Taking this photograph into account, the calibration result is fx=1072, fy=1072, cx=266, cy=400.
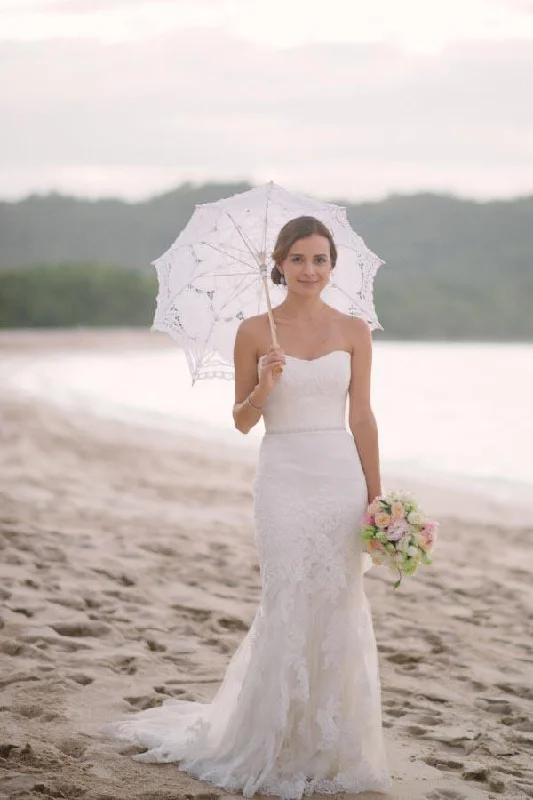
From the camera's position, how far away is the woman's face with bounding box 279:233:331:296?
160 inches

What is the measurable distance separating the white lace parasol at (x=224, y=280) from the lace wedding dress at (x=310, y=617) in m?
0.58

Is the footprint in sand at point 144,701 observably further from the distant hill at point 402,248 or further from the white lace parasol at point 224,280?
the distant hill at point 402,248

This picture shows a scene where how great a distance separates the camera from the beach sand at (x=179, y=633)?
13.8ft

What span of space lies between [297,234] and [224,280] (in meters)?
0.61

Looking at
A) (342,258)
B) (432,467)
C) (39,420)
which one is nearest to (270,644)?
(342,258)

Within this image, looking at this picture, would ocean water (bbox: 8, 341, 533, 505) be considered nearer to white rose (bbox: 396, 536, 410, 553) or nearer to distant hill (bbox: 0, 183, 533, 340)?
white rose (bbox: 396, 536, 410, 553)

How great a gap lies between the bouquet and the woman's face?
2.81 feet

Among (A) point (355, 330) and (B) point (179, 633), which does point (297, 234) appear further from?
(B) point (179, 633)

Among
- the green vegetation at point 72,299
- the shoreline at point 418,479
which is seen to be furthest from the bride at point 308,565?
the green vegetation at point 72,299

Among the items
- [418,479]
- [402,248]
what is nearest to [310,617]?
[418,479]

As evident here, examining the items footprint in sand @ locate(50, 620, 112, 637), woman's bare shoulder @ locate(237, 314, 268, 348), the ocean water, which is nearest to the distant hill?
the ocean water

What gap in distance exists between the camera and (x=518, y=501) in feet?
40.2

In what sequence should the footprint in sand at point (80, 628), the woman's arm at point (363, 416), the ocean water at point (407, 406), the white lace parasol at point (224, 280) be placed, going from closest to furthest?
the woman's arm at point (363, 416) → the white lace parasol at point (224, 280) → the footprint in sand at point (80, 628) → the ocean water at point (407, 406)

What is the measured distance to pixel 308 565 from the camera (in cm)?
406
